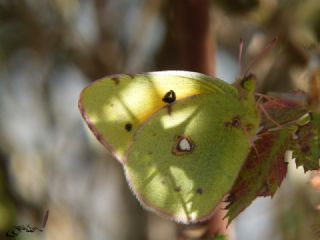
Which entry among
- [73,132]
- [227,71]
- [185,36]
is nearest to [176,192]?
[185,36]

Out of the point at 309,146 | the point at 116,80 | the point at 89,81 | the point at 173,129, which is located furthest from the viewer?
the point at 89,81

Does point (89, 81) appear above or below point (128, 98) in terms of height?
below

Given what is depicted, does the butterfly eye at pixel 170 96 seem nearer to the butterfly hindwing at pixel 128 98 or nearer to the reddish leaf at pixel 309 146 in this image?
the butterfly hindwing at pixel 128 98

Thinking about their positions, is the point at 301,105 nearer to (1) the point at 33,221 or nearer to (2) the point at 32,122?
(1) the point at 33,221

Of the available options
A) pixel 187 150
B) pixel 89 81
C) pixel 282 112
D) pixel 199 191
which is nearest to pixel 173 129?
pixel 187 150

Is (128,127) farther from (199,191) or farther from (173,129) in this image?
(199,191)

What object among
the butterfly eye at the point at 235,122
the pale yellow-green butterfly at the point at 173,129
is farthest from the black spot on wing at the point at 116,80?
the butterfly eye at the point at 235,122

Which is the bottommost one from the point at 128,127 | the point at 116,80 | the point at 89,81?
the point at 89,81
